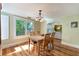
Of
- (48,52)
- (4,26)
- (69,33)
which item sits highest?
(4,26)

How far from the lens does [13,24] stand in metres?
1.57

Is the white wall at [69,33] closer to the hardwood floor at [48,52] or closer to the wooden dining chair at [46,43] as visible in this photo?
the hardwood floor at [48,52]

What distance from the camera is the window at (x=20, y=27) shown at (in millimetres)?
1588

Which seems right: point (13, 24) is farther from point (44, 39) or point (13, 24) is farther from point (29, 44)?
point (44, 39)

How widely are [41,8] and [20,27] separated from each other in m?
0.45

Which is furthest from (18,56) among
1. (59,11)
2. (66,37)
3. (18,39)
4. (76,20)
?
(76,20)

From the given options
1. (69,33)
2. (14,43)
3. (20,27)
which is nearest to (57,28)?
(69,33)

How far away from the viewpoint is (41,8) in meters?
1.55

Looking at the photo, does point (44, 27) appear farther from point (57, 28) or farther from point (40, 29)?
point (57, 28)

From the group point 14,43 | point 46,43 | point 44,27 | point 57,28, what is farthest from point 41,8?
point 14,43

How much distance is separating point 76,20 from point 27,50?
903mm

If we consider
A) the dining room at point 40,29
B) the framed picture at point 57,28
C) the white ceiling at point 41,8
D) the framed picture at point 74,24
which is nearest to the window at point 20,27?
the dining room at point 40,29

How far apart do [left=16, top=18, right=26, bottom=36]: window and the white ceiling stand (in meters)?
0.11

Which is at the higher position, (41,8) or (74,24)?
(41,8)
